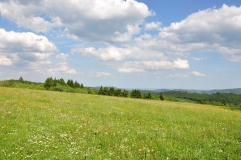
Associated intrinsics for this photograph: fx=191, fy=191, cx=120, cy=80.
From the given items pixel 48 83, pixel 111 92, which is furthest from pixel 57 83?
pixel 111 92

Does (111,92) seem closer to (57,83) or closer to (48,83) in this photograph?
(57,83)

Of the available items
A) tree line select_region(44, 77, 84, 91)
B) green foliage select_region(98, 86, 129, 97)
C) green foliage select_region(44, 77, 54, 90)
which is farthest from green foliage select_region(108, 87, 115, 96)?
green foliage select_region(44, 77, 54, 90)

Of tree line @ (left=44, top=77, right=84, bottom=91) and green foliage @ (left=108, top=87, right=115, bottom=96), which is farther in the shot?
green foliage @ (left=108, top=87, right=115, bottom=96)

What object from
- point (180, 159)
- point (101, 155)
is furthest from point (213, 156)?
point (101, 155)

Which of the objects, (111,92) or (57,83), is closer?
(57,83)

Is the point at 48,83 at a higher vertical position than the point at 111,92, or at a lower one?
higher

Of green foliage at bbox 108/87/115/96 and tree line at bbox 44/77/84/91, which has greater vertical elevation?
tree line at bbox 44/77/84/91

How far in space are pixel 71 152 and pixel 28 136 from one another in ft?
9.82

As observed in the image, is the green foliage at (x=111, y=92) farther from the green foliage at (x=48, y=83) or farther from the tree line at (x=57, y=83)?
the green foliage at (x=48, y=83)

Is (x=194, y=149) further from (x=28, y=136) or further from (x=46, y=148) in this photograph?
(x=28, y=136)

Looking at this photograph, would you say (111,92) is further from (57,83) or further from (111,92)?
(57,83)

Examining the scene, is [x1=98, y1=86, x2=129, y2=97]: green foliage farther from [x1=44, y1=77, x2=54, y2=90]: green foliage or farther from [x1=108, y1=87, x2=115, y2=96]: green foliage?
[x1=44, y1=77, x2=54, y2=90]: green foliage

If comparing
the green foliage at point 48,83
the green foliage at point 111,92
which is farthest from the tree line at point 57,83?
the green foliage at point 111,92

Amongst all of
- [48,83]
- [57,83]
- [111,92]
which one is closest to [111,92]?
[111,92]
